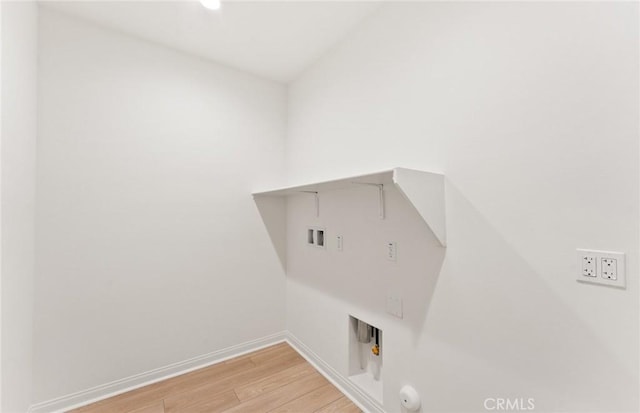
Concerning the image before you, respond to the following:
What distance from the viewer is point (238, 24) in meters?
1.98

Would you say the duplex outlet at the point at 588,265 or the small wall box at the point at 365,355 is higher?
the duplex outlet at the point at 588,265

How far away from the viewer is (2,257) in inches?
46.2

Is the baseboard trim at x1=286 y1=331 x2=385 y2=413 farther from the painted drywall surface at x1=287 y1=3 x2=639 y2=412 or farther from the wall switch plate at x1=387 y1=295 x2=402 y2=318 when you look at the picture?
the wall switch plate at x1=387 y1=295 x2=402 y2=318

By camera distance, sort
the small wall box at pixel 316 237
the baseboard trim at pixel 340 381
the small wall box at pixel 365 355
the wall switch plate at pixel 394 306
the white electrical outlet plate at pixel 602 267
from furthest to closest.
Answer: the small wall box at pixel 316 237 → the small wall box at pixel 365 355 → the baseboard trim at pixel 340 381 → the wall switch plate at pixel 394 306 → the white electrical outlet plate at pixel 602 267

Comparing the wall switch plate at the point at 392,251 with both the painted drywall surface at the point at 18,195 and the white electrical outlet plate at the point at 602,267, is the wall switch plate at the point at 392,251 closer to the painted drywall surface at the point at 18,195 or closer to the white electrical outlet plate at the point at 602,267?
the white electrical outlet plate at the point at 602,267

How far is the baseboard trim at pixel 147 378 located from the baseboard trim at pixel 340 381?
356 millimetres

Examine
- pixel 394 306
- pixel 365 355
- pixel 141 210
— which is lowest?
pixel 365 355

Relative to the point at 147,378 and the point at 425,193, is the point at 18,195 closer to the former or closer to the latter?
the point at 147,378

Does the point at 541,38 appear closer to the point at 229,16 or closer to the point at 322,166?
the point at 322,166

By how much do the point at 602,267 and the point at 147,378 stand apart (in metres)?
2.79

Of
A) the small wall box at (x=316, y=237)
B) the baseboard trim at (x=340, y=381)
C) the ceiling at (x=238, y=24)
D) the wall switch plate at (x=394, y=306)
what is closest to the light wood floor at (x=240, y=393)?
the baseboard trim at (x=340, y=381)

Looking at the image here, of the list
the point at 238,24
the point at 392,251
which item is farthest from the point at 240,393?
the point at 238,24

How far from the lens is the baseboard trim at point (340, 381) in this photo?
5.77 ft

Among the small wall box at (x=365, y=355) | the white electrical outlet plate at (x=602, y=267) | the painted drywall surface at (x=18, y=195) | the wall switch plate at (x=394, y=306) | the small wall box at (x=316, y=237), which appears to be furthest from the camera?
the small wall box at (x=316, y=237)
